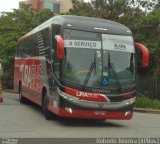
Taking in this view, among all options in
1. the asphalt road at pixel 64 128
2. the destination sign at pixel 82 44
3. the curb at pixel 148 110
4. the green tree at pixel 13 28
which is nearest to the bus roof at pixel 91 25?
the destination sign at pixel 82 44

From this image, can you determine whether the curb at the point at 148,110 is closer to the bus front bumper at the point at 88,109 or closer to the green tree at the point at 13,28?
the bus front bumper at the point at 88,109

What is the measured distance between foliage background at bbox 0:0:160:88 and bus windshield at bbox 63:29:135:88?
44.5 feet

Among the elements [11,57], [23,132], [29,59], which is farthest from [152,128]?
[11,57]

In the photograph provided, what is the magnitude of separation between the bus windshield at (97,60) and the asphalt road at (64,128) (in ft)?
4.74

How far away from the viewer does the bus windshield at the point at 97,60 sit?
597 inches

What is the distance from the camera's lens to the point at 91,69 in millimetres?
15227

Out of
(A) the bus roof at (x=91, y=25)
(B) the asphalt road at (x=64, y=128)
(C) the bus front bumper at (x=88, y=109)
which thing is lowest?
(B) the asphalt road at (x=64, y=128)

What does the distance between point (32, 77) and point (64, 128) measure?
617cm

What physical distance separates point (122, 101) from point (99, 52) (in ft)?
5.57

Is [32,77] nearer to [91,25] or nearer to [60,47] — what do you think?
[91,25]

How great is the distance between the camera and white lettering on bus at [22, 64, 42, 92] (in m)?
18.9

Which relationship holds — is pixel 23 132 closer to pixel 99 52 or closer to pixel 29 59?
pixel 99 52

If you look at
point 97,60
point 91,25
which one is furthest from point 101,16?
point 97,60

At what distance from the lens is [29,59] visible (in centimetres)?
2191
